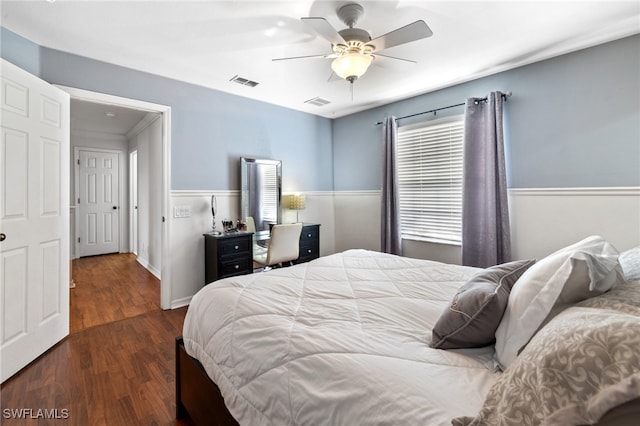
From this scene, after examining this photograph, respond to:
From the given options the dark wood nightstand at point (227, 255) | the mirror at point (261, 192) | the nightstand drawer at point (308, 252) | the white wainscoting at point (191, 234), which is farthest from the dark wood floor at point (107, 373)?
the nightstand drawer at point (308, 252)

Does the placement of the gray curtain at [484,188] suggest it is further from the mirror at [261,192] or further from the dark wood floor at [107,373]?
the dark wood floor at [107,373]

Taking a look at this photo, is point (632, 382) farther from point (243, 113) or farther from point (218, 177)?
point (243, 113)

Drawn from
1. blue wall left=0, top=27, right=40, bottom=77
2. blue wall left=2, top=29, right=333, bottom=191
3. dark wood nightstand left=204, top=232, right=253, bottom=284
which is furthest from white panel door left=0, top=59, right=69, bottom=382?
dark wood nightstand left=204, top=232, right=253, bottom=284

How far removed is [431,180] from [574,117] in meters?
1.48

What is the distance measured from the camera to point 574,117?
2686mm

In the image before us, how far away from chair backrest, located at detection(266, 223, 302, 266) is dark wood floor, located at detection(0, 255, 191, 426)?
1.16 m

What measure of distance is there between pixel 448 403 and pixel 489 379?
0.69ft

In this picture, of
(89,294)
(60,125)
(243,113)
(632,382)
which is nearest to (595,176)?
(632,382)

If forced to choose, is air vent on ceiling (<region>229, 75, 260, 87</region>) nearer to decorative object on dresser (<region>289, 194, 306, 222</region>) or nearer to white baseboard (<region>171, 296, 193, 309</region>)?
decorative object on dresser (<region>289, 194, 306, 222</region>)

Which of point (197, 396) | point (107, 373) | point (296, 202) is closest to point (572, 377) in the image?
point (197, 396)

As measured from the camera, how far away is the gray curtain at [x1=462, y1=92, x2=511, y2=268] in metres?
3.04

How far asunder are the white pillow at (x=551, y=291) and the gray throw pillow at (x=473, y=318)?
0.05 metres

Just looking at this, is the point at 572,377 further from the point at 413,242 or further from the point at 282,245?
the point at 413,242

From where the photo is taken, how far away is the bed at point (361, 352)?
80 centimetres
